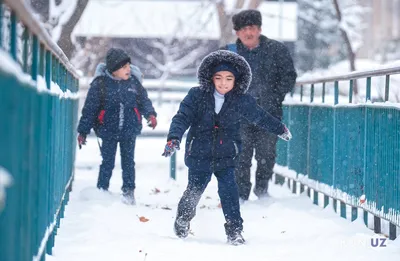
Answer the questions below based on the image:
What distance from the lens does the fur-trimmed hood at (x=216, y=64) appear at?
6.05m

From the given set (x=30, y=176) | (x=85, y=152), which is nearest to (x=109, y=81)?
(x=30, y=176)

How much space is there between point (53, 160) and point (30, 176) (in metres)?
1.45

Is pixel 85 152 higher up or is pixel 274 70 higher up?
pixel 274 70

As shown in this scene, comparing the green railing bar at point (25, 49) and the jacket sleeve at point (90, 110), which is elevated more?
the green railing bar at point (25, 49)

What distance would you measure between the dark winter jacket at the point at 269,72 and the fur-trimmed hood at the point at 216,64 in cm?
198

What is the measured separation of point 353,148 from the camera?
680 centimetres

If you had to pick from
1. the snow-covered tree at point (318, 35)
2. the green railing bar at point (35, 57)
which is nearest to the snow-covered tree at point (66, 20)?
the green railing bar at point (35, 57)

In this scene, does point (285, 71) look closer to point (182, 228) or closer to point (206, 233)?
point (206, 233)

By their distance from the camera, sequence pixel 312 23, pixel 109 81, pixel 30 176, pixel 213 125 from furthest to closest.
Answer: pixel 312 23, pixel 109 81, pixel 213 125, pixel 30 176

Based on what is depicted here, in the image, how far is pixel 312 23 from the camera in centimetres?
4741

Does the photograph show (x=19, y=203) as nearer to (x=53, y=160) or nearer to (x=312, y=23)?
(x=53, y=160)

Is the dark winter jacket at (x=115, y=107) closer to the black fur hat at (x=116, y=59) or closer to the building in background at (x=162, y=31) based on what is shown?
the black fur hat at (x=116, y=59)

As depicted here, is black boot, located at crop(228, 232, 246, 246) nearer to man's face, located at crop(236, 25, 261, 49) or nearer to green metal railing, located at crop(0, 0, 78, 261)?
green metal railing, located at crop(0, 0, 78, 261)

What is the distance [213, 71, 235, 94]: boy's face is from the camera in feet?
19.6
